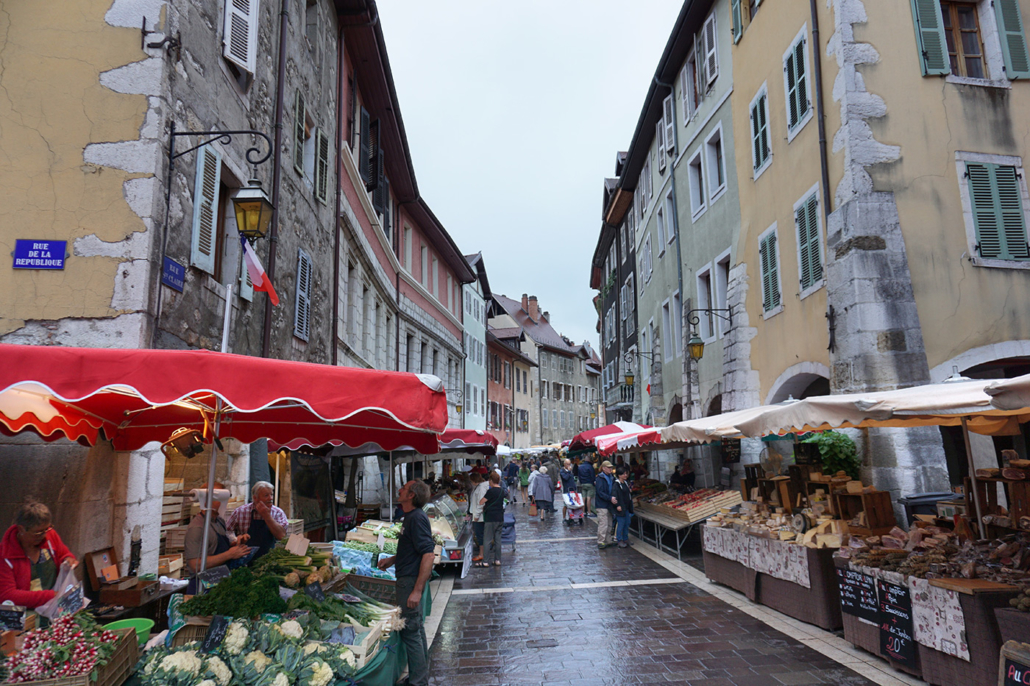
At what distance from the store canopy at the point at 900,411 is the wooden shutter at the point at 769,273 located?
200 inches

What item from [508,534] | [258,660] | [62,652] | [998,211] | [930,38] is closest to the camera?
[62,652]

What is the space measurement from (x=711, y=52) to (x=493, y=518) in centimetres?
1185

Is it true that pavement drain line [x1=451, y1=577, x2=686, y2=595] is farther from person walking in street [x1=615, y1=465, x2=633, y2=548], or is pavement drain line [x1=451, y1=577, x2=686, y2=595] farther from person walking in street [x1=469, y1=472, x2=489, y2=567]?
person walking in street [x1=615, y1=465, x2=633, y2=548]

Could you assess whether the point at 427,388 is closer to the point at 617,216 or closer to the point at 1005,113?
the point at 1005,113

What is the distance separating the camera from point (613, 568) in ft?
36.6

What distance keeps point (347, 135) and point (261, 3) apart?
539 cm

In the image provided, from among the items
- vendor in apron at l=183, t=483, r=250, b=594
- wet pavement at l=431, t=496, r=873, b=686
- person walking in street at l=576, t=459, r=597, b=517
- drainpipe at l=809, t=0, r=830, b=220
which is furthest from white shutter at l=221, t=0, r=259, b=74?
person walking in street at l=576, t=459, r=597, b=517

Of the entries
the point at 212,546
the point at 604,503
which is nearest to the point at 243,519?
the point at 212,546

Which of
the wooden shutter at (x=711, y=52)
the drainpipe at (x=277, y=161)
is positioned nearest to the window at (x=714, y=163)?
the wooden shutter at (x=711, y=52)

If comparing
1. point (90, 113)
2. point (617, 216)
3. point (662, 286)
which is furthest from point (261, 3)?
point (617, 216)

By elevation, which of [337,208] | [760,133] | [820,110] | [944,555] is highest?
[760,133]

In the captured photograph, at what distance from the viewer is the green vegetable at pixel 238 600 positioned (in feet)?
14.8

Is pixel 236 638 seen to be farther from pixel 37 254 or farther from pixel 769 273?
pixel 769 273

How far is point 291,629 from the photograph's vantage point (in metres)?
4.43
